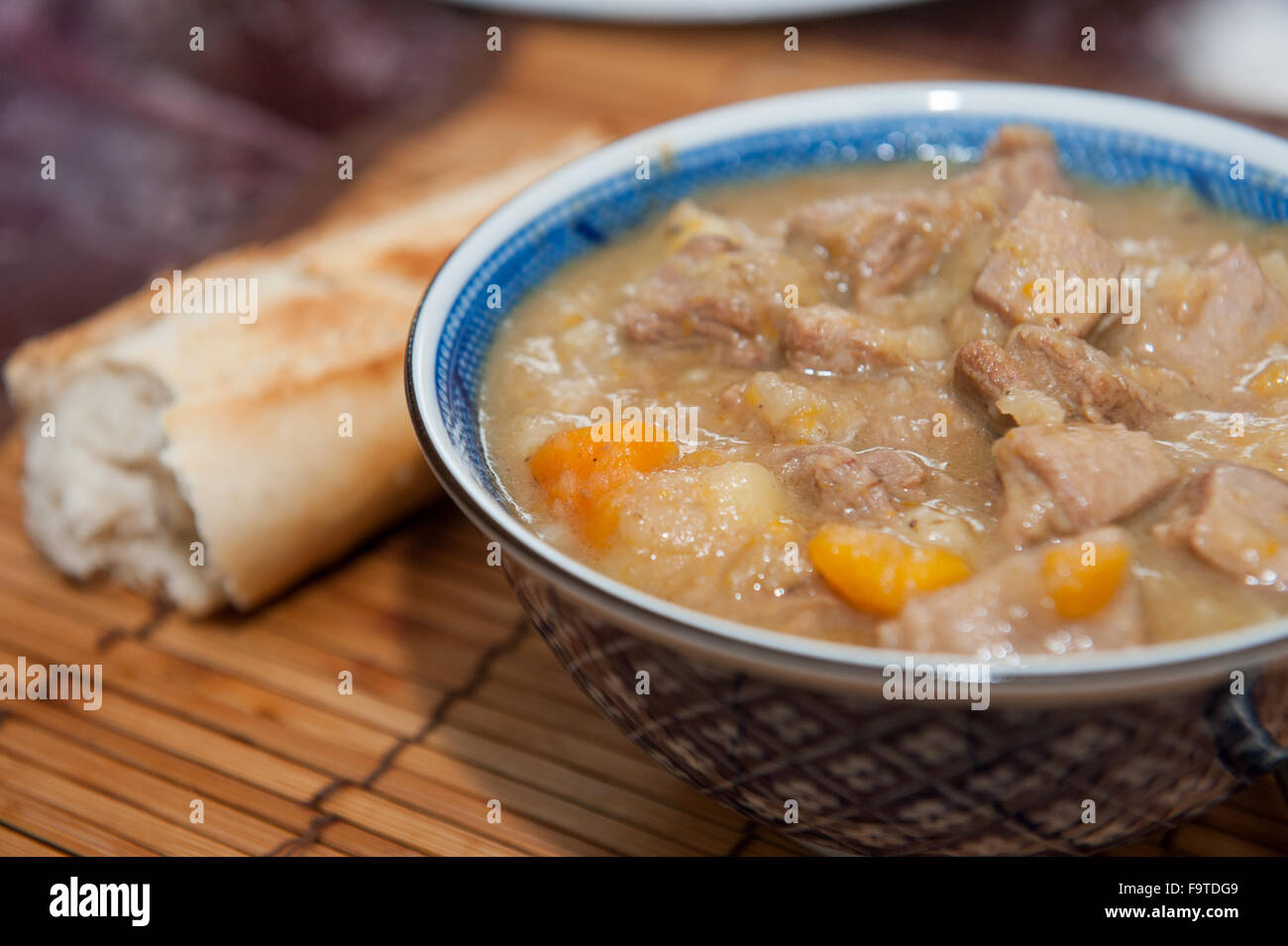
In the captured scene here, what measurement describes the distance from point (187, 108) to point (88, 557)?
7.96 ft

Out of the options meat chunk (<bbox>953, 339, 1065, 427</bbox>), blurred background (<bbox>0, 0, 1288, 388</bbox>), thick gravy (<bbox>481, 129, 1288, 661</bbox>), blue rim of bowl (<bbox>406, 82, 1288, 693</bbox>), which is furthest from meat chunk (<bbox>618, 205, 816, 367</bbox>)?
blurred background (<bbox>0, 0, 1288, 388</bbox>)

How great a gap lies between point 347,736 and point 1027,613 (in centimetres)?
127

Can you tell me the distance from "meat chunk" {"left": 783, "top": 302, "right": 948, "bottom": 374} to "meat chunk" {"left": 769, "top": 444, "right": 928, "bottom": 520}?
20 centimetres

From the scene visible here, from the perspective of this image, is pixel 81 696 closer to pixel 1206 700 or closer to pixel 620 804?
pixel 620 804

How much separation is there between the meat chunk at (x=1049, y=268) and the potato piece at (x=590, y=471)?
57 cm

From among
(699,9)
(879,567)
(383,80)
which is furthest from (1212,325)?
(383,80)

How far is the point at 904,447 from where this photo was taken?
1957mm

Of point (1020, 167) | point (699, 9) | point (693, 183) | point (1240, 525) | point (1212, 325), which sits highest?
point (699, 9)

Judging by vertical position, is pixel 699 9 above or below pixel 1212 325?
above

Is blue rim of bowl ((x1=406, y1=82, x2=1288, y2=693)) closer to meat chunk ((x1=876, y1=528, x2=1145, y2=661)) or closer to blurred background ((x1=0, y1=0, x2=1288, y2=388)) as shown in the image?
meat chunk ((x1=876, y1=528, x2=1145, y2=661))

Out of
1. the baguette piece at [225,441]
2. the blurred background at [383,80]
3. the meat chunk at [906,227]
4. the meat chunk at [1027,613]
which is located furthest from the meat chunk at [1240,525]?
the blurred background at [383,80]

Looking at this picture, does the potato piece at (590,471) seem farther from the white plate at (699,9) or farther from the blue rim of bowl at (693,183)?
the white plate at (699,9)

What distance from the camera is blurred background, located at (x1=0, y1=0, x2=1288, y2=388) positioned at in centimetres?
387

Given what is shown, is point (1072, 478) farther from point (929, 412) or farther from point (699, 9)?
point (699, 9)
